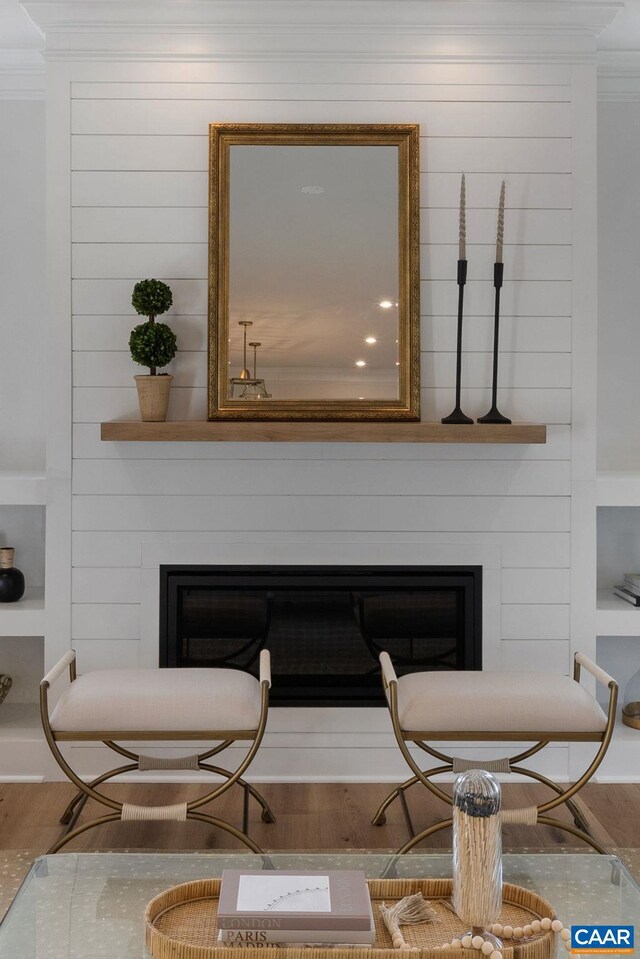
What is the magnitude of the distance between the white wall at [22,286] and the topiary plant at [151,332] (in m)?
0.73

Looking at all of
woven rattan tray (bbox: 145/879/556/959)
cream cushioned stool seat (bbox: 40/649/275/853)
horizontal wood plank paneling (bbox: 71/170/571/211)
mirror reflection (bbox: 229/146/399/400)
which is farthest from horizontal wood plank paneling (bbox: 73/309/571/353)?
woven rattan tray (bbox: 145/879/556/959)

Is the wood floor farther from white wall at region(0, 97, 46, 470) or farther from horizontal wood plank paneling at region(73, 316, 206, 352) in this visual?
horizontal wood plank paneling at region(73, 316, 206, 352)

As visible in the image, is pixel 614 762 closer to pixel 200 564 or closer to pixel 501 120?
pixel 200 564

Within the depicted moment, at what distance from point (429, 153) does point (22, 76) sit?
1.60m

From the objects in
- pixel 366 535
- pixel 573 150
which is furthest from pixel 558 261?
pixel 366 535

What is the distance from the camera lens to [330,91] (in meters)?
3.03

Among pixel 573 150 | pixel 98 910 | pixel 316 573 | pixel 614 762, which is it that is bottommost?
pixel 614 762

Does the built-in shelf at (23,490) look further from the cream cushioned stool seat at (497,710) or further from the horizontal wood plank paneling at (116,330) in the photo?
the cream cushioned stool seat at (497,710)

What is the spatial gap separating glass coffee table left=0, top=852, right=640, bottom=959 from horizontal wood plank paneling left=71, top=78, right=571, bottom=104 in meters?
2.41

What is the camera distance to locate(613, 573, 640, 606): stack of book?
3186mm

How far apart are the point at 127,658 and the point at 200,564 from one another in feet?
1.36

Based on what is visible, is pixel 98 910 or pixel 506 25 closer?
pixel 98 910

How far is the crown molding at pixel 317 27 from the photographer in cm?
292

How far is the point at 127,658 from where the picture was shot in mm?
3076
